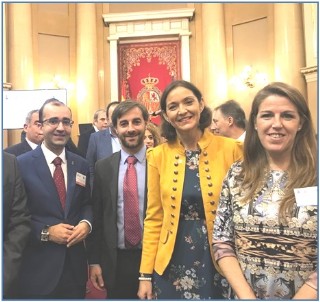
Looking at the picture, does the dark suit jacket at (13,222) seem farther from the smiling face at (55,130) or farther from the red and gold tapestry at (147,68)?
the red and gold tapestry at (147,68)

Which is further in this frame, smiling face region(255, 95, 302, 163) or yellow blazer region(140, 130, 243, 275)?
yellow blazer region(140, 130, 243, 275)

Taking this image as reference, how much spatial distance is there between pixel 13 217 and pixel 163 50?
27.6 ft

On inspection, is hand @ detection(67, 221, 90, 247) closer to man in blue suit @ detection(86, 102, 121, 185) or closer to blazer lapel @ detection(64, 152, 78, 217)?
blazer lapel @ detection(64, 152, 78, 217)

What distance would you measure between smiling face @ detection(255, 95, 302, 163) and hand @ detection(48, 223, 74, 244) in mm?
1105

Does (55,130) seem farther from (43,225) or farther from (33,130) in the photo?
(33,130)

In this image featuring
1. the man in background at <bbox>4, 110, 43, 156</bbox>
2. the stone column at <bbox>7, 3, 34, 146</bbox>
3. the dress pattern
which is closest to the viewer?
the dress pattern

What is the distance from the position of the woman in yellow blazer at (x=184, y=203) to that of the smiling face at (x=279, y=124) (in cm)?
33

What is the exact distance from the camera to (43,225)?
1.97 meters

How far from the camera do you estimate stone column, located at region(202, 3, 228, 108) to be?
8.79 meters

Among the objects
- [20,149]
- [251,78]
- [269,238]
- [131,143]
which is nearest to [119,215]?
[131,143]

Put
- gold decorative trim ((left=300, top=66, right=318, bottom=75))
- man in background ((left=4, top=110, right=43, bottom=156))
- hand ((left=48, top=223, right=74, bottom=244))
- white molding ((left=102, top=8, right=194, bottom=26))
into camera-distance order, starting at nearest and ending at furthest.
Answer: hand ((left=48, top=223, right=74, bottom=244))
man in background ((left=4, top=110, right=43, bottom=156))
gold decorative trim ((left=300, top=66, right=318, bottom=75))
white molding ((left=102, top=8, right=194, bottom=26))

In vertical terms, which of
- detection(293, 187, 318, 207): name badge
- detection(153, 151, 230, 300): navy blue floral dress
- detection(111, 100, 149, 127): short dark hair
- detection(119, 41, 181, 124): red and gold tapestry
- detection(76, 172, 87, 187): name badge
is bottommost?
detection(153, 151, 230, 300): navy blue floral dress

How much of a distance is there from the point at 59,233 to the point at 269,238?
42.3 inches

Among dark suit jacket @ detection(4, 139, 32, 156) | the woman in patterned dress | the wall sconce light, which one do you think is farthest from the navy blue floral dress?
the wall sconce light
